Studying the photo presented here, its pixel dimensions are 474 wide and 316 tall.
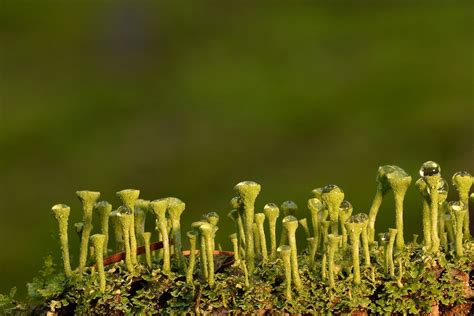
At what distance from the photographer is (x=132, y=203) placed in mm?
1725

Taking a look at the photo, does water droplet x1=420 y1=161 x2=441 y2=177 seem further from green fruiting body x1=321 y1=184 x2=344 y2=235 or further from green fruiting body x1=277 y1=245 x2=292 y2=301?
green fruiting body x1=277 y1=245 x2=292 y2=301

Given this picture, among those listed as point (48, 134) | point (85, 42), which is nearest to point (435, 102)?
point (48, 134)

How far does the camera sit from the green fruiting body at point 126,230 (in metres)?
1.70

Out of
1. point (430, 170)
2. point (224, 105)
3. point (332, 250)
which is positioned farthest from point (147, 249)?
point (224, 105)

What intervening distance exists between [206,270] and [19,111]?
321 inches

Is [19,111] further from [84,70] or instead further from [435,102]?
[435,102]

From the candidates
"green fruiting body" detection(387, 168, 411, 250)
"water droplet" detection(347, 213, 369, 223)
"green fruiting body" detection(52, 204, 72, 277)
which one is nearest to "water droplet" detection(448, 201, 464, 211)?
"green fruiting body" detection(387, 168, 411, 250)

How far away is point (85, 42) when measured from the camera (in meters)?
12.0

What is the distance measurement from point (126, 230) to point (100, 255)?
8cm

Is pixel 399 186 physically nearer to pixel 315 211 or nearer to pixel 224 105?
pixel 315 211

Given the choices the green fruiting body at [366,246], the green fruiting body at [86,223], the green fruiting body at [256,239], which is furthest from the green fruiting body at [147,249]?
the green fruiting body at [366,246]

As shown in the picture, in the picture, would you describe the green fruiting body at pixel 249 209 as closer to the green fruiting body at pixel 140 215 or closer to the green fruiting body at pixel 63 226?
the green fruiting body at pixel 140 215

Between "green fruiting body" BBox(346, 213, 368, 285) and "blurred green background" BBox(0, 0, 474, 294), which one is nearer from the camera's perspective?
"green fruiting body" BBox(346, 213, 368, 285)

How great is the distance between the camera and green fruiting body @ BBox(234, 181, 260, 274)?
1.67 meters
